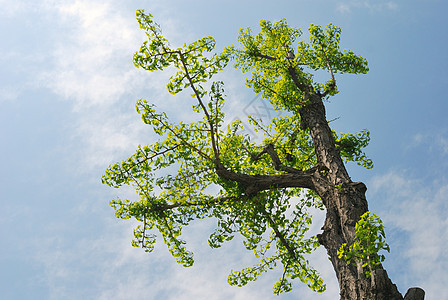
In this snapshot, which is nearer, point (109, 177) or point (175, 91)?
point (175, 91)

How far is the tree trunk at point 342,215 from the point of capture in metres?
4.27

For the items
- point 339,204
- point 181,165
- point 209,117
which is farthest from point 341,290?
point 181,165

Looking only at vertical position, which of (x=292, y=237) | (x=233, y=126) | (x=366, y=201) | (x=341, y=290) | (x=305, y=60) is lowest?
(x=341, y=290)

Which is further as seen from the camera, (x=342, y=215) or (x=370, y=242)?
(x=342, y=215)

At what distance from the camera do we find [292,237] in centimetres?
768

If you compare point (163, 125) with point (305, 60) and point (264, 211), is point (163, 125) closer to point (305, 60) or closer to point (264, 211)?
point (264, 211)

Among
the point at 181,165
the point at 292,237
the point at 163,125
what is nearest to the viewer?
the point at 163,125

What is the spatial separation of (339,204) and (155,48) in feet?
12.0

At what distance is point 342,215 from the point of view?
527 centimetres

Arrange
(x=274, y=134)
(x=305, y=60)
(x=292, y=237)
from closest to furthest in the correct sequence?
(x=292, y=237), (x=274, y=134), (x=305, y=60)

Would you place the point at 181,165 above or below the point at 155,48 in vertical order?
below

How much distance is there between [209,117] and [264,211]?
8.18ft

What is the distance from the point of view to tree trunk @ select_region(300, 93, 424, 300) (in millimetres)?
4273

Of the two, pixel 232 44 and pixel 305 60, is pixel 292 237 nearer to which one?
pixel 305 60
